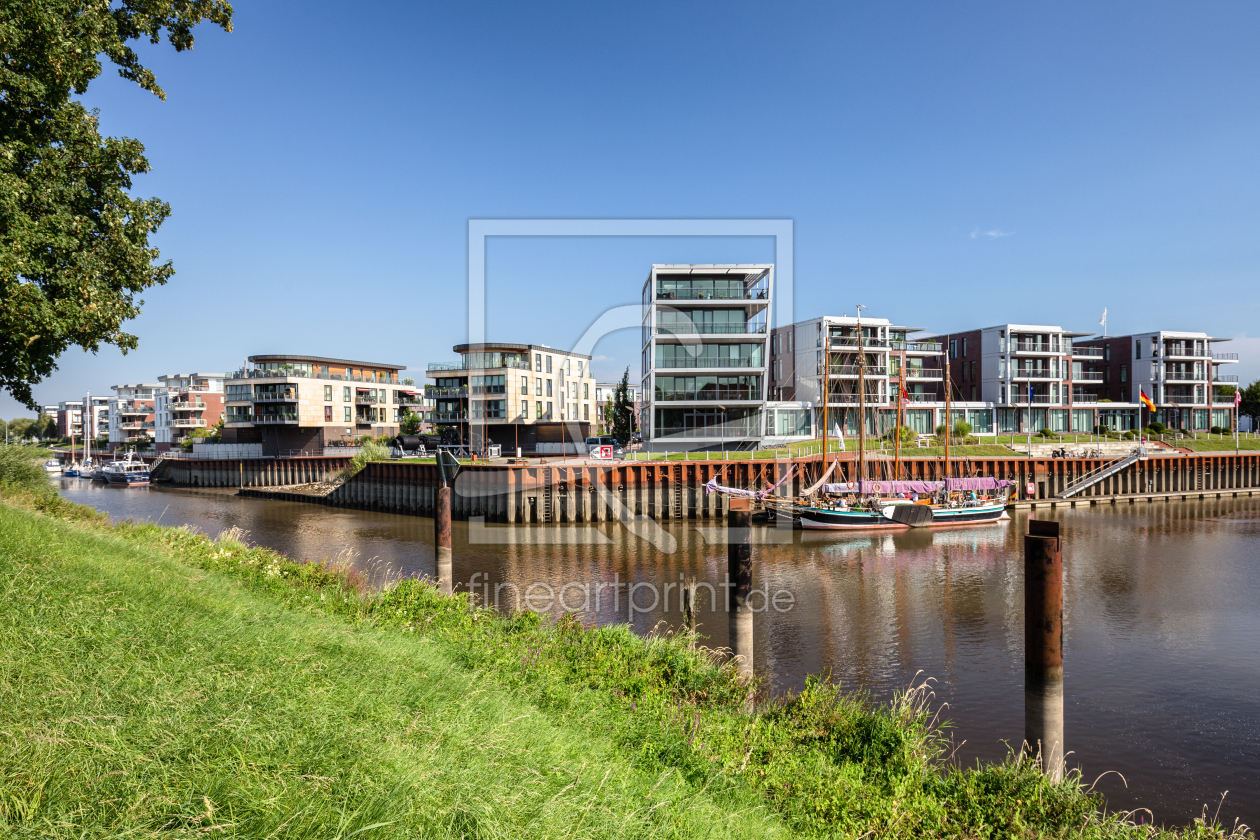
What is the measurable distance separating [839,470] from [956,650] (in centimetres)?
2734

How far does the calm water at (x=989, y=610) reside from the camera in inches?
505

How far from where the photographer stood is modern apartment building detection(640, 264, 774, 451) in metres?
53.0

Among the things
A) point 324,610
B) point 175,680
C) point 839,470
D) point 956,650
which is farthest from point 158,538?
point 839,470

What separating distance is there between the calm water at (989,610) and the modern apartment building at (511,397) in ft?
88.6

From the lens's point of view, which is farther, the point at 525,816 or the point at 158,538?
the point at 158,538

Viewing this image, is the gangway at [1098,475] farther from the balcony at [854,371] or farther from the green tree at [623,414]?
the green tree at [623,414]

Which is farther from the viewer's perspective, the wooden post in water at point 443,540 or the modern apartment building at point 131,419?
the modern apartment building at point 131,419

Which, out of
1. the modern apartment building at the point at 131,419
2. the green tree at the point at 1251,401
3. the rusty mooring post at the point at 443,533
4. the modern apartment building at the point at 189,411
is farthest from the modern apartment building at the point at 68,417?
the green tree at the point at 1251,401

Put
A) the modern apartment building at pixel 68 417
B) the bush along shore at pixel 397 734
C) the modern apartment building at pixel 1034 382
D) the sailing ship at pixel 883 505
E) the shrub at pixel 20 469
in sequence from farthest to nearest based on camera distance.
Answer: the modern apartment building at pixel 68 417, the modern apartment building at pixel 1034 382, the sailing ship at pixel 883 505, the shrub at pixel 20 469, the bush along shore at pixel 397 734

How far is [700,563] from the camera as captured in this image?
29.3m

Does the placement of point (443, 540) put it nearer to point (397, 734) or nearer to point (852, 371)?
point (397, 734)

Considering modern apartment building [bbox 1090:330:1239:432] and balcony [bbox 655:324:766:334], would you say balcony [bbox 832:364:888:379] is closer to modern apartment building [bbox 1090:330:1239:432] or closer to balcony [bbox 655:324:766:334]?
balcony [bbox 655:324:766:334]

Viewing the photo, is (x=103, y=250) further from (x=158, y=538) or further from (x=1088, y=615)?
(x=1088, y=615)

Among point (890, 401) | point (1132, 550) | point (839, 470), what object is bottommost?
point (1132, 550)
